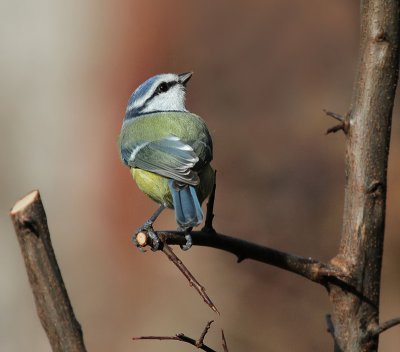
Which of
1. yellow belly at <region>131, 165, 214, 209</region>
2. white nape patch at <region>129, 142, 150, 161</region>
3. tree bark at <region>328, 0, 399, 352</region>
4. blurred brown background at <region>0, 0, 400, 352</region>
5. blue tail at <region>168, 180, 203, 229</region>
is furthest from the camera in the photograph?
blurred brown background at <region>0, 0, 400, 352</region>

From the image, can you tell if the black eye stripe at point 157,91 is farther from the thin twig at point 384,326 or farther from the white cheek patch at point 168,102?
the thin twig at point 384,326

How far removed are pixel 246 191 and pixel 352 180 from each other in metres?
4.10

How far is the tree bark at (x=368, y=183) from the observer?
6.33ft

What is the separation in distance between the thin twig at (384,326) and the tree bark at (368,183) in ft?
0.05

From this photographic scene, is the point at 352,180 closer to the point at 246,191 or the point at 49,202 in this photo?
the point at 246,191

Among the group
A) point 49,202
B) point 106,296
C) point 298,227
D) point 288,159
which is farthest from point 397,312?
point 49,202

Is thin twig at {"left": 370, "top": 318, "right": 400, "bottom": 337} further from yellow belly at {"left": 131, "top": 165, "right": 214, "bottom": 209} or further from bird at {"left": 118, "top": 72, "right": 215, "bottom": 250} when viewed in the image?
yellow belly at {"left": 131, "top": 165, "right": 214, "bottom": 209}

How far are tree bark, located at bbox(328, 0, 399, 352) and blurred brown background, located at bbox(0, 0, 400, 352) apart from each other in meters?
3.60

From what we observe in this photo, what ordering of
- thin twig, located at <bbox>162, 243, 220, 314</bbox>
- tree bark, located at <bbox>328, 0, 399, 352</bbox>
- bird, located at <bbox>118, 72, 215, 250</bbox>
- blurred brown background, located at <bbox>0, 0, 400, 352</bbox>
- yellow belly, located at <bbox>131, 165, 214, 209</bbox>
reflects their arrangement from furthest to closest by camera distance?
blurred brown background, located at <bbox>0, 0, 400, 352</bbox>
yellow belly, located at <bbox>131, 165, 214, 209</bbox>
bird, located at <bbox>118, 72, 215, 250</bbox>
tree bark, located at <bbox>328, 0, 399, 352</bbox>
thin twig, located at <bbox>162, 243, 220, 314</bbox>

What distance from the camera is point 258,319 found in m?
5.82

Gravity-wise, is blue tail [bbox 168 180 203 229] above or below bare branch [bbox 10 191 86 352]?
above

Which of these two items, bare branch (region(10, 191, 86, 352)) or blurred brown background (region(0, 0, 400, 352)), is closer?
bare branch (region(10, 191, 86, 352))

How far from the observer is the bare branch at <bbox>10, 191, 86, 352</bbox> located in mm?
1461

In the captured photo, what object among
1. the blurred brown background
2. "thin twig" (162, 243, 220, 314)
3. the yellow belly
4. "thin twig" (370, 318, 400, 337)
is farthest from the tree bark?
the blurred brown background
